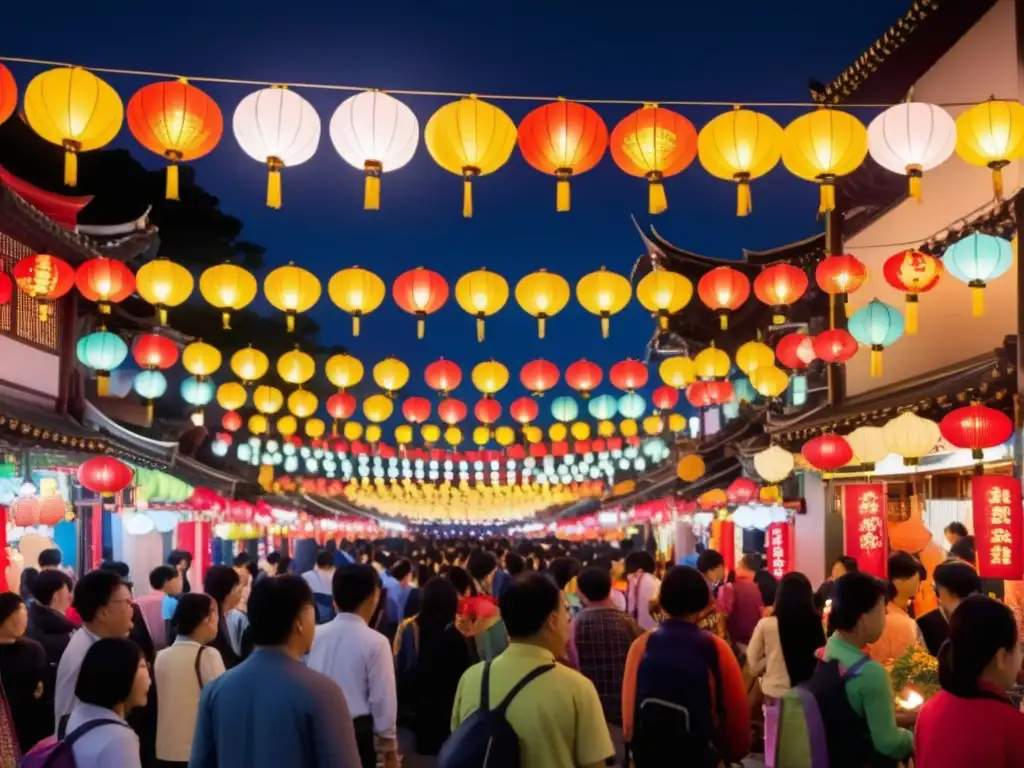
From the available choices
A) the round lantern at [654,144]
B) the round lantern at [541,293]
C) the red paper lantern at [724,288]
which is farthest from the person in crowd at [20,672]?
the red paper lantern at [724,288]

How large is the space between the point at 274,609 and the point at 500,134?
236 inches

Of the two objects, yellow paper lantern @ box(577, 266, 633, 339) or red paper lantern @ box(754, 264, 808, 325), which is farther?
red paper lantern @ box(754, 264, 808, 325)

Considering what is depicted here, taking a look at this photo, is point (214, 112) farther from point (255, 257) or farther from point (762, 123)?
point (255, 257)

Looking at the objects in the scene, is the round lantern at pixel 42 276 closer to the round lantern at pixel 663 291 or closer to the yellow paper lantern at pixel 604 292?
the yellow paper lantern at pixel 604 292

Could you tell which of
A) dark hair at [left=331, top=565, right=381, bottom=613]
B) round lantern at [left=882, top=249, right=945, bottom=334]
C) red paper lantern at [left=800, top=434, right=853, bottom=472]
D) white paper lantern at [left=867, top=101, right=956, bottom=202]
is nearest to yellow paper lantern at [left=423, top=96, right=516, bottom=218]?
white paper lantern at [left=867, top=101, right=956, bottom=202]

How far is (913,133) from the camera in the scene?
9242mm

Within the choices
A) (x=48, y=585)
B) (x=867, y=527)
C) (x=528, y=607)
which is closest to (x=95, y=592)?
(x=48, y=585)

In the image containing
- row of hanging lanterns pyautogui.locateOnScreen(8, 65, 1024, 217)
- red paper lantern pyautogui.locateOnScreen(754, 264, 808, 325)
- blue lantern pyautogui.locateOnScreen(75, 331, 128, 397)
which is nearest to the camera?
row of hanging lanterns pyautogui.locateOnScreen(8, 65, 1024, 217)

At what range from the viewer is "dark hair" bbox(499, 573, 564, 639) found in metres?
4.23

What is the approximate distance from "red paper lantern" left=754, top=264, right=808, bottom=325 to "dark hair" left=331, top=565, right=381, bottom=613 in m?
8.66

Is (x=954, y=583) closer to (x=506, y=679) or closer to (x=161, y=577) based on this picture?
(x=506, y=679)

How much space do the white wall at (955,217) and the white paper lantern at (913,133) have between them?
13.8ft

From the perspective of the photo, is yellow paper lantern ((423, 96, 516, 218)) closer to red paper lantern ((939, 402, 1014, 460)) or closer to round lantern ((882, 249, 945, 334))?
round lantern ((882, 249, 945, 334))

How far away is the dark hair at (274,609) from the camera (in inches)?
161
